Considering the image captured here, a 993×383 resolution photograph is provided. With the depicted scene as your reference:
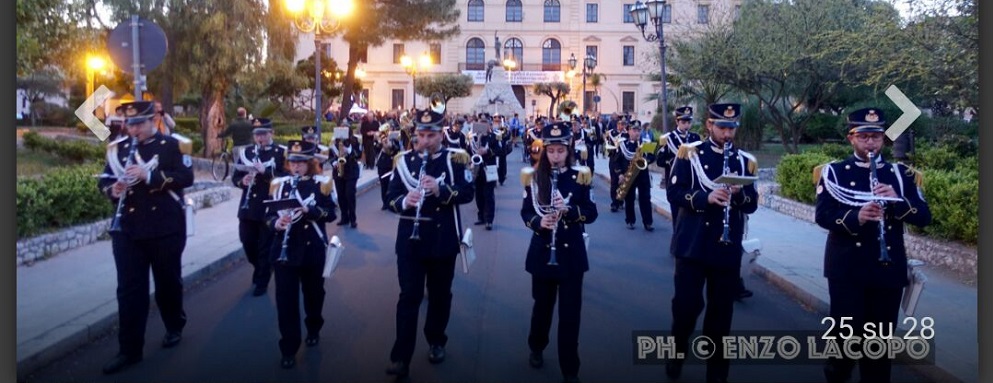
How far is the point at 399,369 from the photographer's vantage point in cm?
593

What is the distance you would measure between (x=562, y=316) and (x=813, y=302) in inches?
93.5

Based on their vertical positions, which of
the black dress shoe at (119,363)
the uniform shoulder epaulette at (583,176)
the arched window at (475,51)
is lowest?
the black dress shoe at (119,363)

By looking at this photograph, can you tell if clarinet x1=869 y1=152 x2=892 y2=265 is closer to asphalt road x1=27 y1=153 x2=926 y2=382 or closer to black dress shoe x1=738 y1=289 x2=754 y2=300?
asphalt road x1=27 y1=153 x2=926 y2=382

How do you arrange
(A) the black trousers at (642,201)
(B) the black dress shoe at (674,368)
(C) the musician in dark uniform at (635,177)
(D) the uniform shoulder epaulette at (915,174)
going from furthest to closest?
(A) the black trousers at (642,201) < (C) the musician in dark uniform at (635,177) < (B) the black dress shoe at (674,368) < (D) the uniform shoulder epaulette at (915,174)

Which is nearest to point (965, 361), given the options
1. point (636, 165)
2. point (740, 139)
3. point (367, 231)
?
point (636, 165)

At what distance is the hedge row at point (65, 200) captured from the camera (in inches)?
323

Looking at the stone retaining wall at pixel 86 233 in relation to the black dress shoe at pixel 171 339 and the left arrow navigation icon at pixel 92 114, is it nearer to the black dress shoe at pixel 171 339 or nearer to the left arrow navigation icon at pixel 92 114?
the black dress shoe at pixel 171 339

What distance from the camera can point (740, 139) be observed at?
17.4 metres

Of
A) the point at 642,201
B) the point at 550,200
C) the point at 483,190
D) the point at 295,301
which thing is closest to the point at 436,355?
the point at 295,301

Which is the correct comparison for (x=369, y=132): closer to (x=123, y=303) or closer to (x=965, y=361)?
(x=123, y=303)

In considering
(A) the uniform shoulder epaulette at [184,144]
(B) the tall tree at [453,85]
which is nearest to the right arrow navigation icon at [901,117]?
(A) the uniform shoulder epaulette at [184,144]

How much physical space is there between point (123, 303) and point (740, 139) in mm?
13753

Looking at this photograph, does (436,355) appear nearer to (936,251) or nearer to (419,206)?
(419,206)

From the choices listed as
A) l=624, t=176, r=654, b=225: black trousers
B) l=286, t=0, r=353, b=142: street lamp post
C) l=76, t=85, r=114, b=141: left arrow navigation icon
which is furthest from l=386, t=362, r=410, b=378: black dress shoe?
l=624, t=176, r=654, b=225: black trousers
